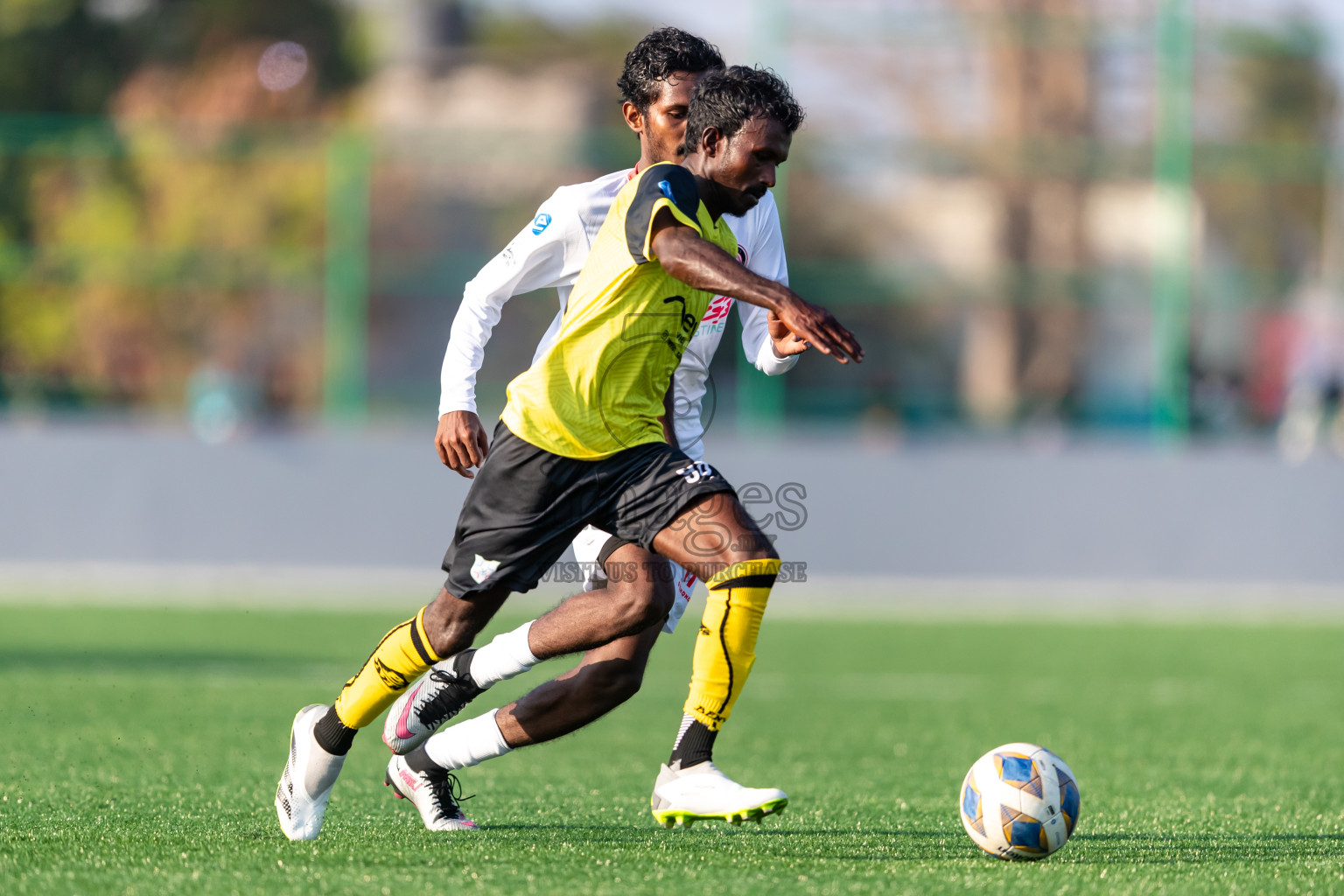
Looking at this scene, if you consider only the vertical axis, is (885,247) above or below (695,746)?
above

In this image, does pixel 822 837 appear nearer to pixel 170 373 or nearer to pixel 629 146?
pixel 629 146

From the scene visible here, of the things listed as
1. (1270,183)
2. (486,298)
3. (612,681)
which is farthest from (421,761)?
(1270,183)

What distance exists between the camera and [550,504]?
4273 mm

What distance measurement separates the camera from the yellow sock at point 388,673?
14.5 ft

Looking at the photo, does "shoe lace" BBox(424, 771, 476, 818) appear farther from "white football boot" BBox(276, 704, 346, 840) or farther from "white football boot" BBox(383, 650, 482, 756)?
"white football boot" BBox(276, 704, 346, 840)

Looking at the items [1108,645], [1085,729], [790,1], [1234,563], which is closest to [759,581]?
[1085,729]

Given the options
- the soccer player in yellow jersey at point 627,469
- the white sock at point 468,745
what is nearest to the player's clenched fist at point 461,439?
the soccer player in yellow jersey at point 627,469

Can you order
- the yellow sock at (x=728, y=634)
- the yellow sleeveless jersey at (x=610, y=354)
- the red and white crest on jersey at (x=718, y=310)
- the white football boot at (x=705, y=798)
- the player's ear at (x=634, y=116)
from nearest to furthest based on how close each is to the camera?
the white football boot at (x=705, y=798) → the yellow sock at (x=728, y=634) → the yellow sleeveless jersey at (x=610, y=354) → the red and white crest on jersey at (x=718, y=310) → the player's ear at (x=634, y=116)

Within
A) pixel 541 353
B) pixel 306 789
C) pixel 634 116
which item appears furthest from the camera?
pixel 634 116

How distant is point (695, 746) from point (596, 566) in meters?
0.67

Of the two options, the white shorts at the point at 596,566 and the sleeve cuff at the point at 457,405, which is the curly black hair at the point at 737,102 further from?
the white shorts at the point at 596,566

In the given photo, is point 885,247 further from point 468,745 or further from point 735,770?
point 468,745

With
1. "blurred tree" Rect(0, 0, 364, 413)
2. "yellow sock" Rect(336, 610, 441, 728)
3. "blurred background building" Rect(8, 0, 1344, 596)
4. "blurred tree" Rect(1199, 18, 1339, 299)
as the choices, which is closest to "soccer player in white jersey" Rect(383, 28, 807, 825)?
"yellow sock" Rect(336, 610, 441, 728)

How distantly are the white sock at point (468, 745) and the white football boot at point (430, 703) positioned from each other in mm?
48
